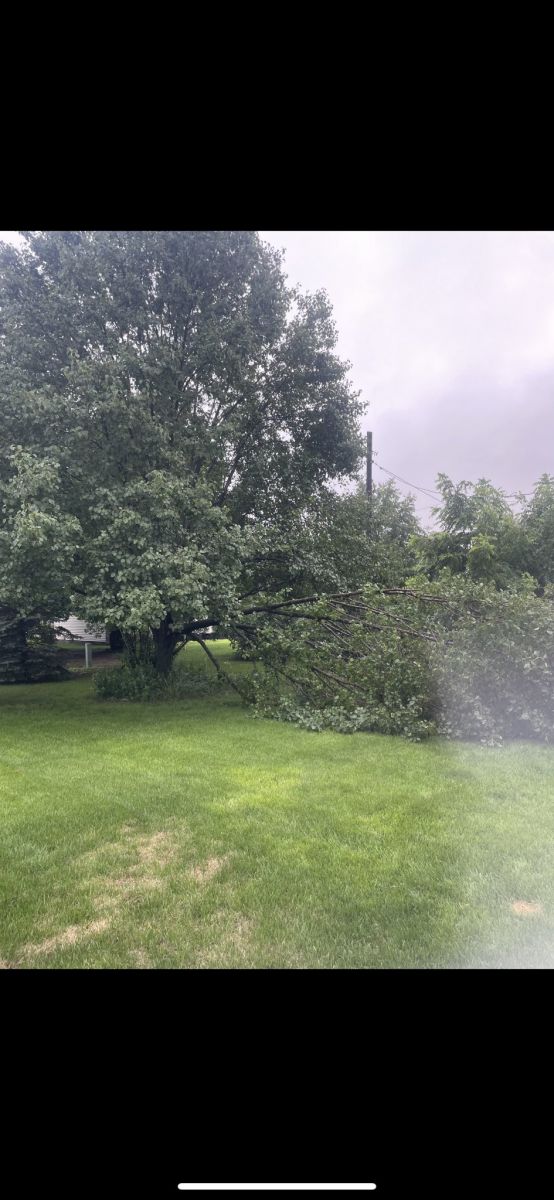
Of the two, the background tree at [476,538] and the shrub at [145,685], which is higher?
the background tree at [476,538]

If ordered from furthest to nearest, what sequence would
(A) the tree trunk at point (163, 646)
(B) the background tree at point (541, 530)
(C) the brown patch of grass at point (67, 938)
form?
(A) the tree trunk at point (163, 646) → (B) the background tree at point (541, 530) → (C) the brown patch of grass at point (67, 938)

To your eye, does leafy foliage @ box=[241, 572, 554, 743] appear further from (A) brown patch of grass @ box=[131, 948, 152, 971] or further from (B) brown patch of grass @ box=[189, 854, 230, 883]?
(A) brown patch of grass @ box=[131, 948, 152, 971]

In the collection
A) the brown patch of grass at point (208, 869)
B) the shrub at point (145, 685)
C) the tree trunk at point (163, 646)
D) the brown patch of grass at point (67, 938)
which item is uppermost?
the tree trunk at point (163, 646)

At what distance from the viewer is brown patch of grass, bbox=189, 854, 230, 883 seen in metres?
2.19

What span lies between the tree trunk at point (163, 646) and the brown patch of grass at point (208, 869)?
187 inches

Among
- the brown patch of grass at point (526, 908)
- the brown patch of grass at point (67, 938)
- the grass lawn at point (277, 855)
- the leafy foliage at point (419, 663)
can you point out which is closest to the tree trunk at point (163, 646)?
the leafy foliage at point (419, 663)

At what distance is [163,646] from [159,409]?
2924mm

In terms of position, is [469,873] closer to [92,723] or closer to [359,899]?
[359,899]

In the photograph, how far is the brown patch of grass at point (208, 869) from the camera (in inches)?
86.4

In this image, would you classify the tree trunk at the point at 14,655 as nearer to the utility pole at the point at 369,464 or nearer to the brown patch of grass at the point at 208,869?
the utility pole at the point at 369,464

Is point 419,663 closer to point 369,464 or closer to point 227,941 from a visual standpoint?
point 227,941

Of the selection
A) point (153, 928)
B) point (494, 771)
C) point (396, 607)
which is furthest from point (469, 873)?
point (396, 607)

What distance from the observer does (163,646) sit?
23.3 ft
